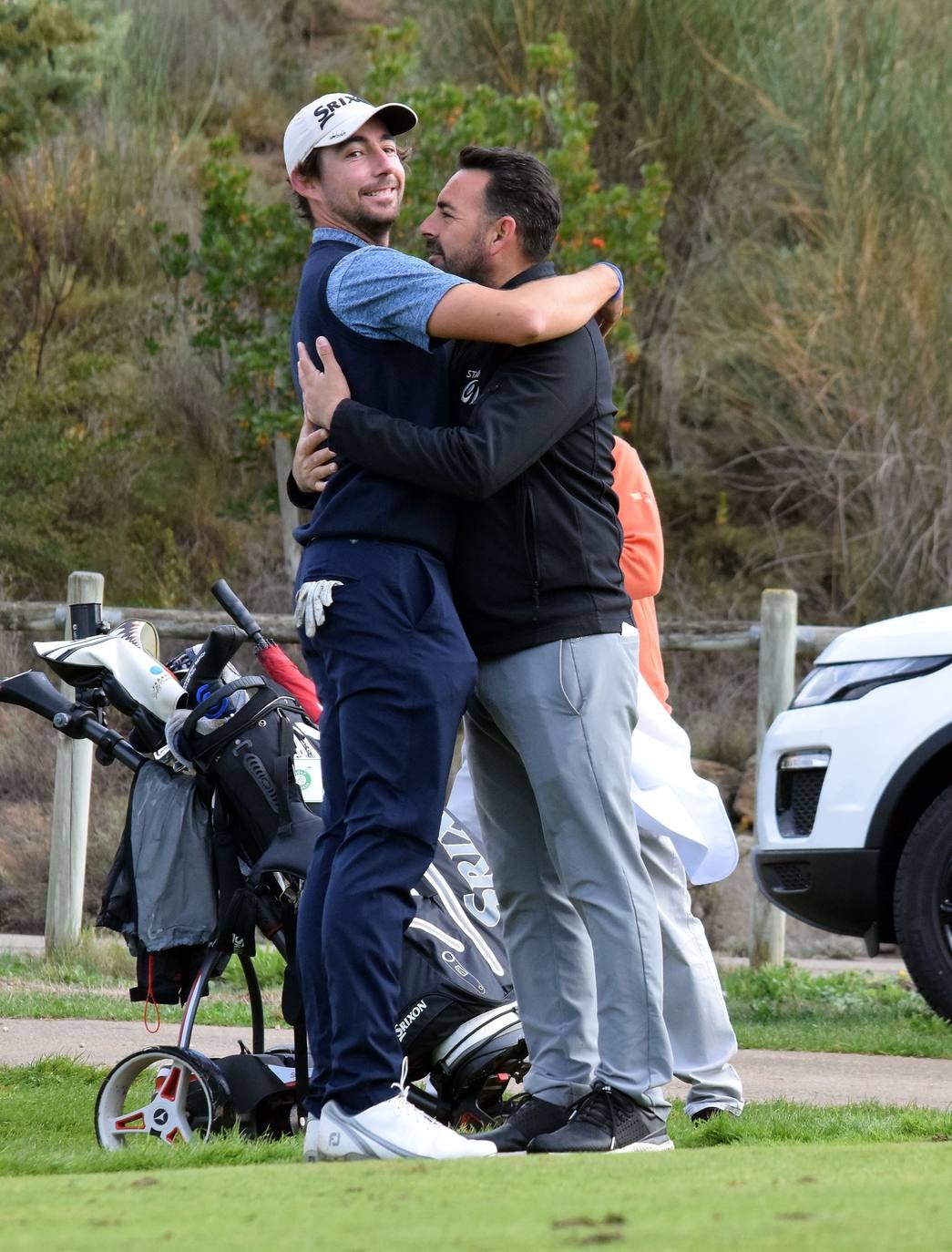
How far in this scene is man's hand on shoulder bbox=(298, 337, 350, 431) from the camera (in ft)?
13.3

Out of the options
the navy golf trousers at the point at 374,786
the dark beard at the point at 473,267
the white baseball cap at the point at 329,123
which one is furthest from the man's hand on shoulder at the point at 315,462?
the white baseball cap at the point at 329,123

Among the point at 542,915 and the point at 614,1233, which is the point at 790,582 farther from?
the point at 614,1233

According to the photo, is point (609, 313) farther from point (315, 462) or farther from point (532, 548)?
point (315, 462)

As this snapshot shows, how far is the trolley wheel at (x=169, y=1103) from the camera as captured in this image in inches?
179

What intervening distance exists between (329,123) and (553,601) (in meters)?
1.17

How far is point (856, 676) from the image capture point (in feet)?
22.7

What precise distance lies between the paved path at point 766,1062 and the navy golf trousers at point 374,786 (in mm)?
1930

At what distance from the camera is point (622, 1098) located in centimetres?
410

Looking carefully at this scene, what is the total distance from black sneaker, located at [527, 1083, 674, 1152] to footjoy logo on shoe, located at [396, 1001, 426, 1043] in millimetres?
557

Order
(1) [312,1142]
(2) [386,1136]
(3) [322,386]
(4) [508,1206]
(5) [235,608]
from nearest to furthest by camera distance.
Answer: (4) [508,1206] < (2) [386,1136] < (1) [312,1142] < (3) [322,386] < (5) [235,608]

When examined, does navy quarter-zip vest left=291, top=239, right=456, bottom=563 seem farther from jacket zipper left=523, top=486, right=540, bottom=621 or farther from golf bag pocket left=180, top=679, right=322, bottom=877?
golf bag pocket left=180, top=679, right=322, bottom=877

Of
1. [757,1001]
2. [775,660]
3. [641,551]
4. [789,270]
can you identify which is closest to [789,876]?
[757,1001]

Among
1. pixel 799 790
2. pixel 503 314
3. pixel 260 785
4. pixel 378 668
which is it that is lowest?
pixel 799 790

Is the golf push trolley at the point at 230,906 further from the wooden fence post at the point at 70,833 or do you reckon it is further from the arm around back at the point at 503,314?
the wooden fence post at the point at 70,833
